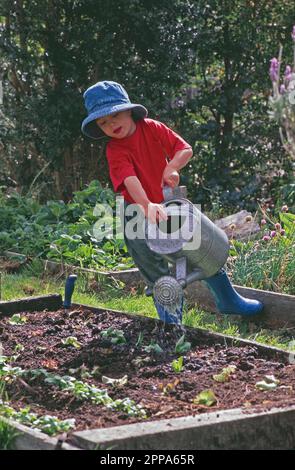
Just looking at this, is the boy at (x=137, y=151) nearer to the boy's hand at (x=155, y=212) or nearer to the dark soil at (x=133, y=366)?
the boy's hand at (x=155, y=212)

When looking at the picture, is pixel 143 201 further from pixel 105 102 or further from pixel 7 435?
pixel 7 435

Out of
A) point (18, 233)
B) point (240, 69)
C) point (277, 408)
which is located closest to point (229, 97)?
point (240, 69)

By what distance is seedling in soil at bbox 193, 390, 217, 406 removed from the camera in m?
3.85

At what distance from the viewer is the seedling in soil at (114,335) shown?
15.8 feet

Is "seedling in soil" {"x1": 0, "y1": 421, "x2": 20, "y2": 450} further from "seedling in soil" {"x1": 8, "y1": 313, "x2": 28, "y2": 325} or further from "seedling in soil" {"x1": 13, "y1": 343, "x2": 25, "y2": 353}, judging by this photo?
"seedling in soil" {"x1": 8, "y1": 313, "x2": 28, "y2": 325}

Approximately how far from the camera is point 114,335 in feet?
16.1

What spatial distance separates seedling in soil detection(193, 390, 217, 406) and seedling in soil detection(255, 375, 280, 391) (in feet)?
0.78

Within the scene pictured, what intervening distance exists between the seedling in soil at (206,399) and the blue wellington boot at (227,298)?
4.80 feet

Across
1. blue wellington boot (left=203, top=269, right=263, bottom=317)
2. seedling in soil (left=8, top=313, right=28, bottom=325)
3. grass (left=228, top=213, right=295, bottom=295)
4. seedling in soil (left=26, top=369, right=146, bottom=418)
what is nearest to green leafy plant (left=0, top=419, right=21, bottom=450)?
seedling in soil (left=26, top=369, right=146, bottom=418)

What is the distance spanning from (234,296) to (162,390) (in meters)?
1.45

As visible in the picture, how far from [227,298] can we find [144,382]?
1.31m

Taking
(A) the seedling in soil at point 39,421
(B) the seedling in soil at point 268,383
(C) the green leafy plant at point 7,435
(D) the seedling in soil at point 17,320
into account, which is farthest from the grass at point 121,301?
(C) the green leafy plant at point 7,435

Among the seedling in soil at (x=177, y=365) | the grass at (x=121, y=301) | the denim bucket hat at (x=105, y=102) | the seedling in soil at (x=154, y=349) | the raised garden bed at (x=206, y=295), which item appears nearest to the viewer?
the seedling in soil at (x=177, y=365)

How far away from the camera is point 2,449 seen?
3457mm
